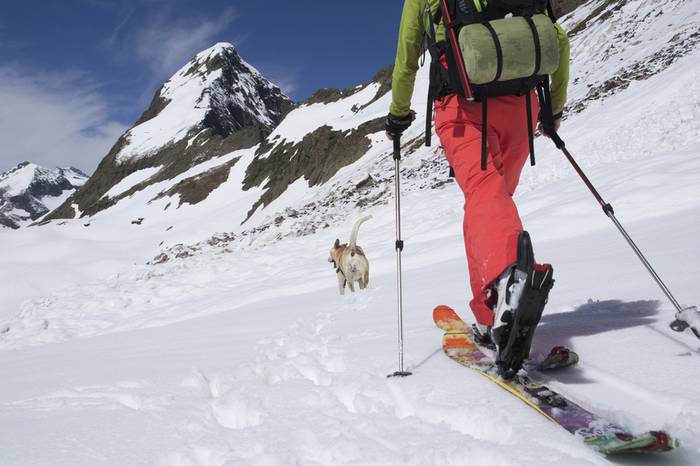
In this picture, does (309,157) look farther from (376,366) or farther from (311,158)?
(376,366)

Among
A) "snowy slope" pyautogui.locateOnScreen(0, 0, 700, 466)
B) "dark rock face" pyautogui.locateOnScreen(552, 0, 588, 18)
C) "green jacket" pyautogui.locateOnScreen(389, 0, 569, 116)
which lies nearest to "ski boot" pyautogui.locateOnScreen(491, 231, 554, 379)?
"snowy slope" pyautogui.locateOnScreen(0, 0, 700, 466)

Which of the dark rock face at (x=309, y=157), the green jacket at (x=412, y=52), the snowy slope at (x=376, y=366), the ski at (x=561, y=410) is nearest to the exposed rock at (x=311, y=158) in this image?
the dark rock face at (x=309, y=157)

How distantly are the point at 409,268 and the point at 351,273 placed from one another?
43.3 inches

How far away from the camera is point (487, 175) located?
6.60 ft

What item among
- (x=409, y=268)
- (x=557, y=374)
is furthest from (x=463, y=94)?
(x=409, y=268)

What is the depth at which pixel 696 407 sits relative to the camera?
135 cm

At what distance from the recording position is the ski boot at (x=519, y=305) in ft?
5.20

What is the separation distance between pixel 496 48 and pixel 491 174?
0.52 metres

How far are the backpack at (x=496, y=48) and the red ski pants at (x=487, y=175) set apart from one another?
0.23ft

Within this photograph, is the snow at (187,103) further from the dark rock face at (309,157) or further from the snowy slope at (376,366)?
the snowy slope at (376,366)

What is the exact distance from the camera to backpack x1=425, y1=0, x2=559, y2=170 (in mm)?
1879

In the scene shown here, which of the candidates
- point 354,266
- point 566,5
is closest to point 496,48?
point 354,266

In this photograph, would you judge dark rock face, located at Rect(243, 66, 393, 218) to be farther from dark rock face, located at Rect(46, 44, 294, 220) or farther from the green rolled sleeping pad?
the green rolled sleeping pad

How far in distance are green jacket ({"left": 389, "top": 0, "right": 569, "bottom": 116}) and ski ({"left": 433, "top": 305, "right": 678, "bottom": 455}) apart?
1.30 m
